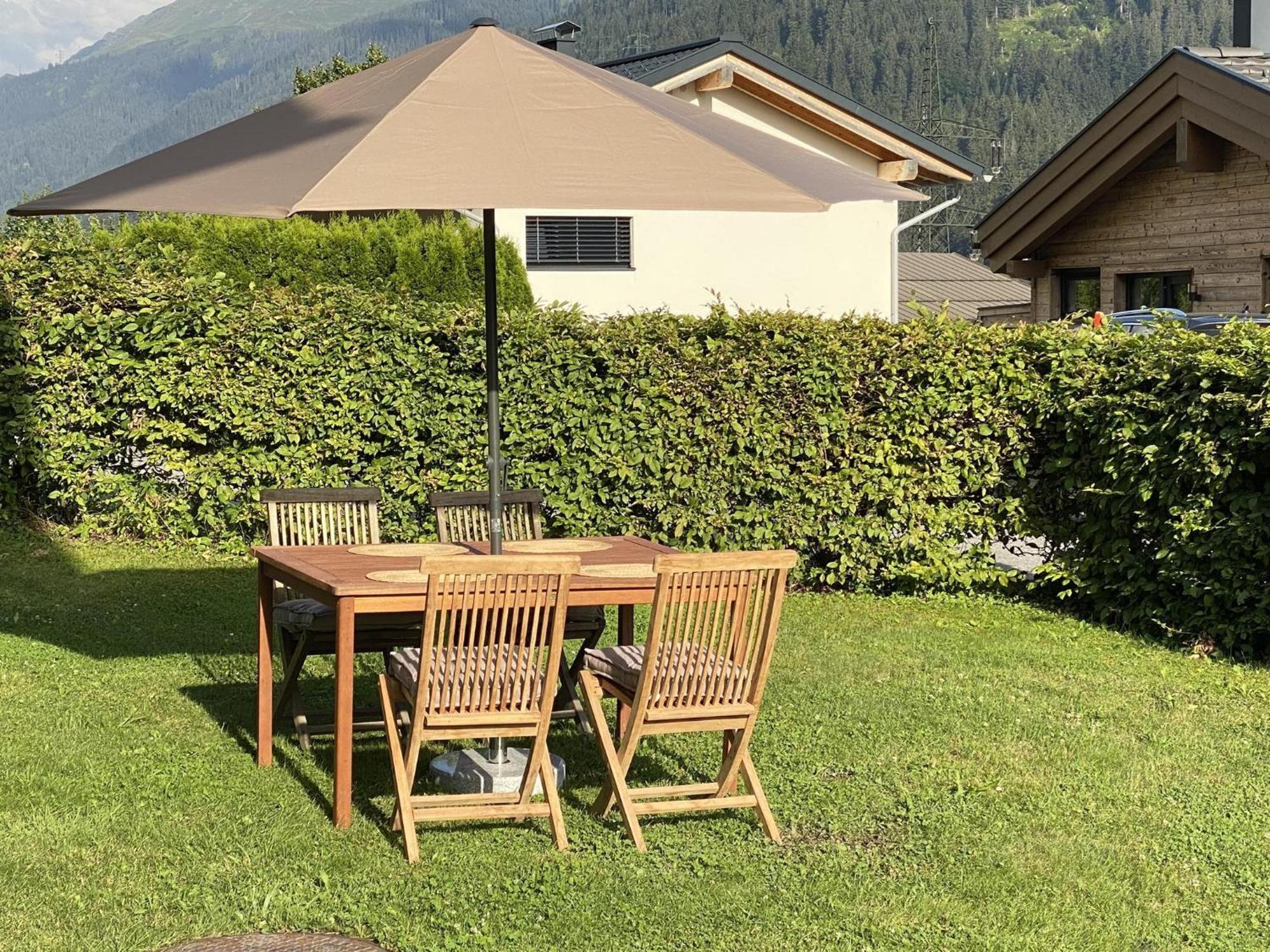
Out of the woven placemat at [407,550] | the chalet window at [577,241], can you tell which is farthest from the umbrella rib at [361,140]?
the chalet window at [577,241]

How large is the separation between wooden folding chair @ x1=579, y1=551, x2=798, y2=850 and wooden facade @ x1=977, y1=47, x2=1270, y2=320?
12.4 metres

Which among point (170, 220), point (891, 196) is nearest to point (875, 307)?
point (170, 220)

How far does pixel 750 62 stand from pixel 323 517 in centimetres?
1408

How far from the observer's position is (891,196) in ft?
19.4

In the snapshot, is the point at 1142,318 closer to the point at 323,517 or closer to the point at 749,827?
the point at 323,517

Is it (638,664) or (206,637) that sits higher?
(638,664)

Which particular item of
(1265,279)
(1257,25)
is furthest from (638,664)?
(1257,25)

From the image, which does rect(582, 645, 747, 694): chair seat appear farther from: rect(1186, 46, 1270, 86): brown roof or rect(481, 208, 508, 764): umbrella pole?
rect(1186, 46, 1270, 86): brown roof

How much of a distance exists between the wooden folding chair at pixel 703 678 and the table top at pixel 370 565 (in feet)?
1.00

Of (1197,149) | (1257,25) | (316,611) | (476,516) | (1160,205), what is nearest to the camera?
(316,611)

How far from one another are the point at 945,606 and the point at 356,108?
5.85 m

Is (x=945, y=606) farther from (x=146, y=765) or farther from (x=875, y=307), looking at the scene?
(x=875, y=307)

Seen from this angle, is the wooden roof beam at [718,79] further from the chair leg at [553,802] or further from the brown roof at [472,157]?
the chair leg at [553,802]

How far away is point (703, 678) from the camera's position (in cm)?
529
